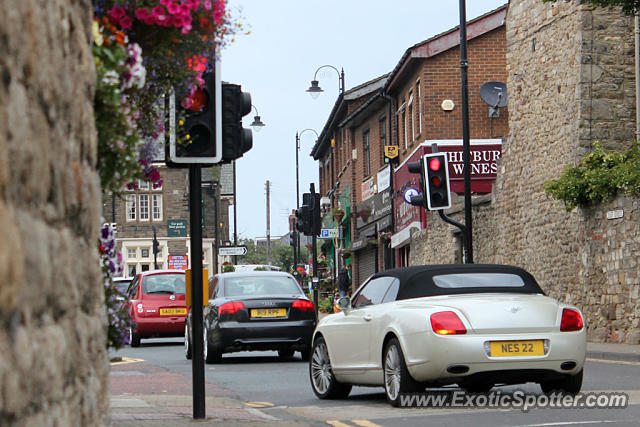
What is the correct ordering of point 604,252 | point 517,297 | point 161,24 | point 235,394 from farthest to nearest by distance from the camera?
point 604,252 < point 235,394 < point 517,297 < point 161,24

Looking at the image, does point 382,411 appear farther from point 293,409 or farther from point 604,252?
point 604,252

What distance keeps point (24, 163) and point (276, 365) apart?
14.5 m

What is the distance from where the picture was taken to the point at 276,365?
1756cm

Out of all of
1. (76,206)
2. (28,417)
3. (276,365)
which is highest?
(76,206)

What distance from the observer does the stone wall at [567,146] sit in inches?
854

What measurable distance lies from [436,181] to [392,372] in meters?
10.4

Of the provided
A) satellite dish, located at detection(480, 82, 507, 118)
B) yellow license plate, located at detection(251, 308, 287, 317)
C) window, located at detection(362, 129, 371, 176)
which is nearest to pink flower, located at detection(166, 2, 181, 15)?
yellow license plate, located at detection(251, 308, 287, 317)

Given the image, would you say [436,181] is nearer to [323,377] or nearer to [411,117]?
[323,377]

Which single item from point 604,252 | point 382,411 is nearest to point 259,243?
point 604,252

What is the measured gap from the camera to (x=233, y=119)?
900 centimetres

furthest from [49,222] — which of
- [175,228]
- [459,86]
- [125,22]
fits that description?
[175,228]

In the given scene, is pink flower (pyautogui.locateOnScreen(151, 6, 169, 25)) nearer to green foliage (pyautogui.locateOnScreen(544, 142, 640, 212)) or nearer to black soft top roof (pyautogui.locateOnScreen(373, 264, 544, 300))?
black soft top roof (pyautogui.locateOnScreen(373, 264, 544, 300))

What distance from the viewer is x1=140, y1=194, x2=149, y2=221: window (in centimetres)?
7862

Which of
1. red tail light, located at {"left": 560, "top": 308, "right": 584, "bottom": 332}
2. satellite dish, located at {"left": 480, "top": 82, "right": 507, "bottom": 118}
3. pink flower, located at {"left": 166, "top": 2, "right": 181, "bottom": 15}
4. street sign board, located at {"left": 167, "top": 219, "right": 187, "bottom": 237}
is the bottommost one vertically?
red tail light, located at {"left": 560, "top": 308, "right": 584, "bottom": 332}
